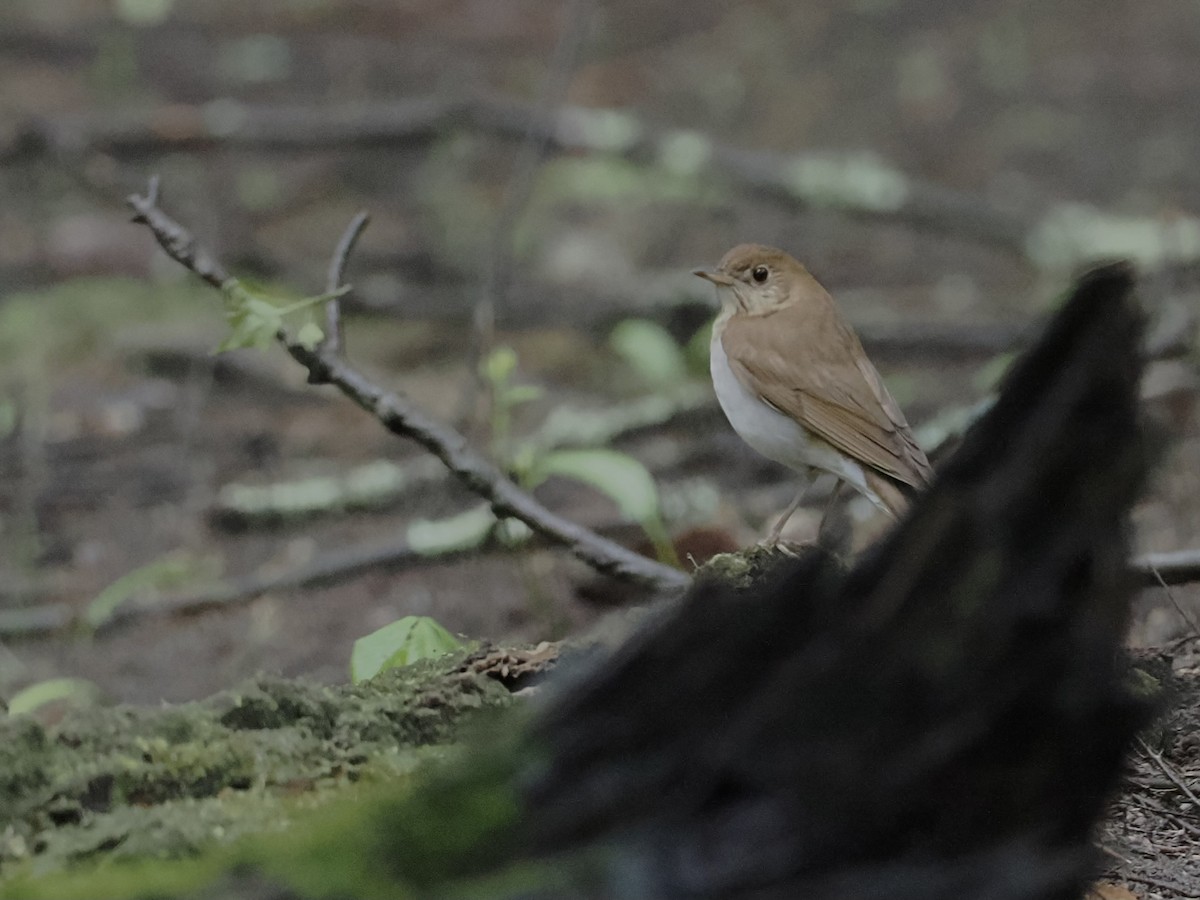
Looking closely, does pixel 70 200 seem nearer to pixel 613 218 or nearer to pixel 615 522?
pixel 613 218

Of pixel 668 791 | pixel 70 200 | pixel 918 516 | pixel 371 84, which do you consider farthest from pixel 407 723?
pixel 371 84

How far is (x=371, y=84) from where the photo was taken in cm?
1076

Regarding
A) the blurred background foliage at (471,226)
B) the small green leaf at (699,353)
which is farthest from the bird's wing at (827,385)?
the small green leaf at (699,353)

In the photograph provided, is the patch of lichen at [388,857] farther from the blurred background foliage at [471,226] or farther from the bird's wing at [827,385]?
the blurred background foliage at [471,226]

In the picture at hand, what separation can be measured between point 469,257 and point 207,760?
696 centimetres

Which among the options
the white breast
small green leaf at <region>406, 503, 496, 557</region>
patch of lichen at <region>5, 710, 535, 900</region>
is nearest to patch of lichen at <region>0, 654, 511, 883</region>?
patch of lichen at <region>5, 710, 535, 900</region>

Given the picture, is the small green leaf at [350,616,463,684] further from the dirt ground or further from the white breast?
the white breast

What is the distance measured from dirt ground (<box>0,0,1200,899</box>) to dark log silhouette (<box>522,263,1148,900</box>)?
33.8 inches

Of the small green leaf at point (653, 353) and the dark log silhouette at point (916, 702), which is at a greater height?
the small green leaf at point (653, 353)

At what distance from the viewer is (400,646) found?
2.68 metres

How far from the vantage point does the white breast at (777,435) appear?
356 centimetres

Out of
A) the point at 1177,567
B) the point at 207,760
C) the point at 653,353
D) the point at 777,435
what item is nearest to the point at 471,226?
the point at 653,353

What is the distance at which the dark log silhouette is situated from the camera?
52.3 inches

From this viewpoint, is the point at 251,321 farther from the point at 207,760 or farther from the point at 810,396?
the point at 810,396
